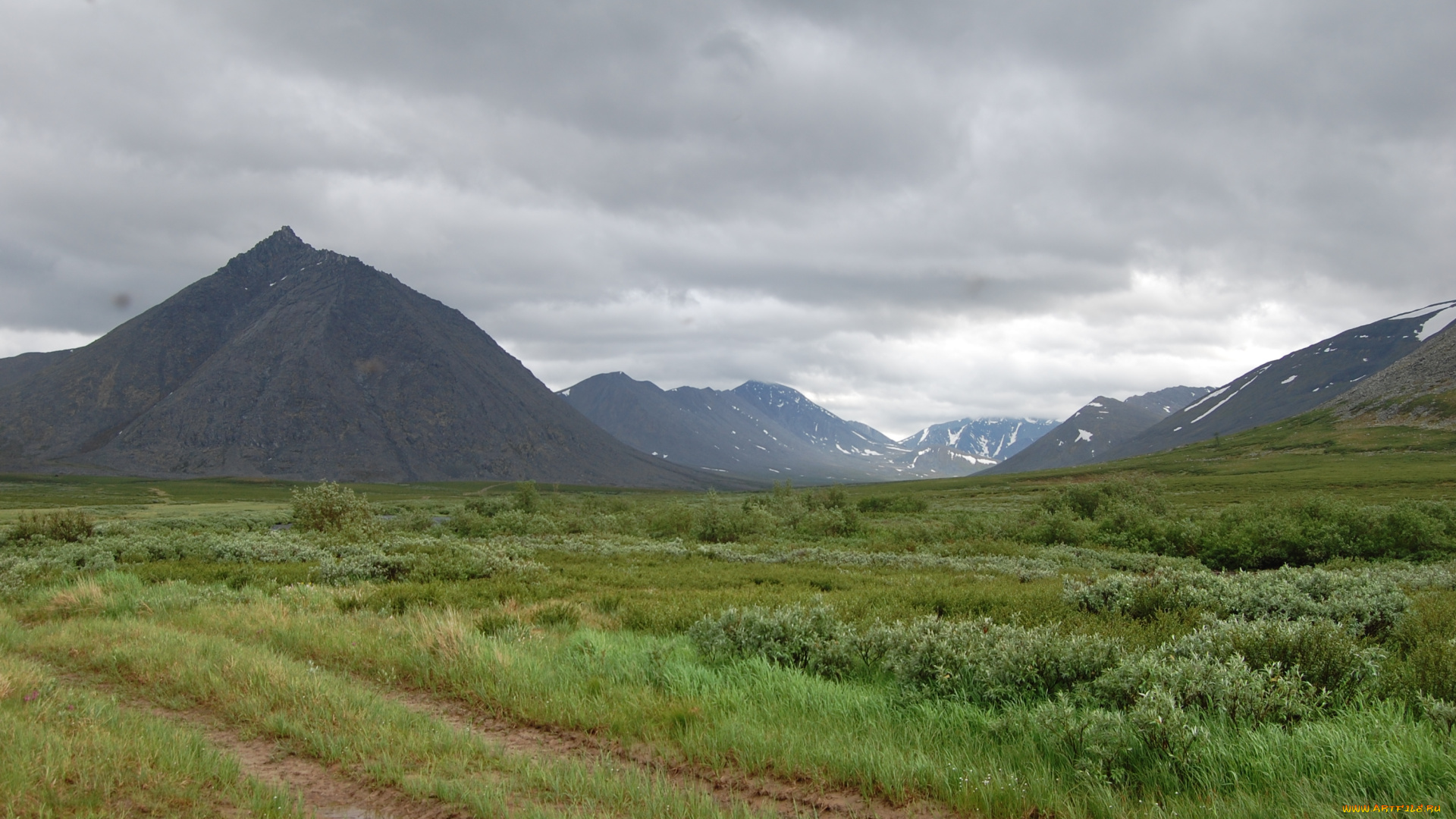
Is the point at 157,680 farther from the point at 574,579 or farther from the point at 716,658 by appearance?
the point at 574,579

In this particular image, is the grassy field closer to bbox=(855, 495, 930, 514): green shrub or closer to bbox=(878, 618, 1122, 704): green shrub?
bbox=(878, 618, 1122, 704): green shrub

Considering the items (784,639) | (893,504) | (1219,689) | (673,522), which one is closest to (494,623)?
(784,639)

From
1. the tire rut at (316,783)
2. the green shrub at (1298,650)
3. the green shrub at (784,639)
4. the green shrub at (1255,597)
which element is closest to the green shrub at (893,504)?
the green shrub at (1255,597)

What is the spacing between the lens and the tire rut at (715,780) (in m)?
5.04

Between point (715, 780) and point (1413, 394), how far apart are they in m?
215

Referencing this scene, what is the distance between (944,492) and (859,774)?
121645 mm

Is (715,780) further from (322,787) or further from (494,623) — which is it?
(494,623)

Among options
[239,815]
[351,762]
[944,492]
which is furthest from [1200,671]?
[944,492]

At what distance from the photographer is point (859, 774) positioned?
546cm

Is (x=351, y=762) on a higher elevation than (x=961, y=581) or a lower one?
higher

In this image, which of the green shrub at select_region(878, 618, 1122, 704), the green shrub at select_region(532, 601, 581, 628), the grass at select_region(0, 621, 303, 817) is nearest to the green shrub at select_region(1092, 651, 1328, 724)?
the green shrub at select_region(878, 618, 1122, 704)

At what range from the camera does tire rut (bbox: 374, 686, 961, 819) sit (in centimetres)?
504

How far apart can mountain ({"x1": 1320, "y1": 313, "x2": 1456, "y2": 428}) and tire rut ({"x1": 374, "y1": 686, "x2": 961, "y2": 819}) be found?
593ft

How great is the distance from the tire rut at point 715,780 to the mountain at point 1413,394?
18069 cm
